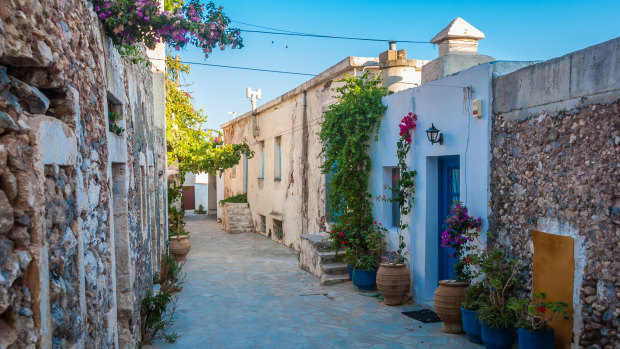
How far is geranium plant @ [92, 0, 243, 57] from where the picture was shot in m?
3.81

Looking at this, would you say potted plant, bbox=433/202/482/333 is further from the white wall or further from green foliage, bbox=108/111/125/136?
green foliage, bbox=108/111/125/136

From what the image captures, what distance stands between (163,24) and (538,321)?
4286 mm

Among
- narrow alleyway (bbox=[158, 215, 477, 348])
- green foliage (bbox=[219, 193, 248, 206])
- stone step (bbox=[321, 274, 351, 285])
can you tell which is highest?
green foliage (bbox=[219, 193, 248, 206])

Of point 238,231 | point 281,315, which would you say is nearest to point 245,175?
point 238,231

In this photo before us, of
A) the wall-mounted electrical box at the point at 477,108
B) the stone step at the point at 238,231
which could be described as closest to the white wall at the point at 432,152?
the wall-mounted electrical box at the point at 477,108

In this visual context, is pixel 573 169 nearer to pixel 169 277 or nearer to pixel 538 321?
pixel 538 321

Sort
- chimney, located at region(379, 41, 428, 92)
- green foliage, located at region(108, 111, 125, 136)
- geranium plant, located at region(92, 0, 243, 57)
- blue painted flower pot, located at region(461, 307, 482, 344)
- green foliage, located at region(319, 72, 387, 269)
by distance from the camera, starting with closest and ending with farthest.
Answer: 1. geranium plant, located at region(92, 0, 243, 57)
2. green foliage, located at region(108, 111, 125, 136)
3. blue painted flower pot, located at region(461, 307, 482, 344)
4. green foliage, located at region(319, 72, 387, 269)
5. chimney, located at region(379, 41, 428, 92)

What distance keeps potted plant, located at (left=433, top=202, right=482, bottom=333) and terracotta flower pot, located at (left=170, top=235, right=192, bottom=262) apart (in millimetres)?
6711

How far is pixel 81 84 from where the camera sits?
299cm

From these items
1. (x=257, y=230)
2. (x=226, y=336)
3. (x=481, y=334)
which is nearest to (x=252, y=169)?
(x=257, y=230)

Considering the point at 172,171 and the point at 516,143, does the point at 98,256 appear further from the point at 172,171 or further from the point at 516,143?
the point at 172,171

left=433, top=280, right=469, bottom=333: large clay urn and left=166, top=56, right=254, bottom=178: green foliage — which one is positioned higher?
left=166, top=56, right=254, bottom=178: green foliage

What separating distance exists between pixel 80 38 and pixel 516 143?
4256 millimetres

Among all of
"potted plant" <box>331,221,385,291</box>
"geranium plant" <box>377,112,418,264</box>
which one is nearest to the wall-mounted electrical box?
"geranium plant" <box>377,112,418,264</box>
